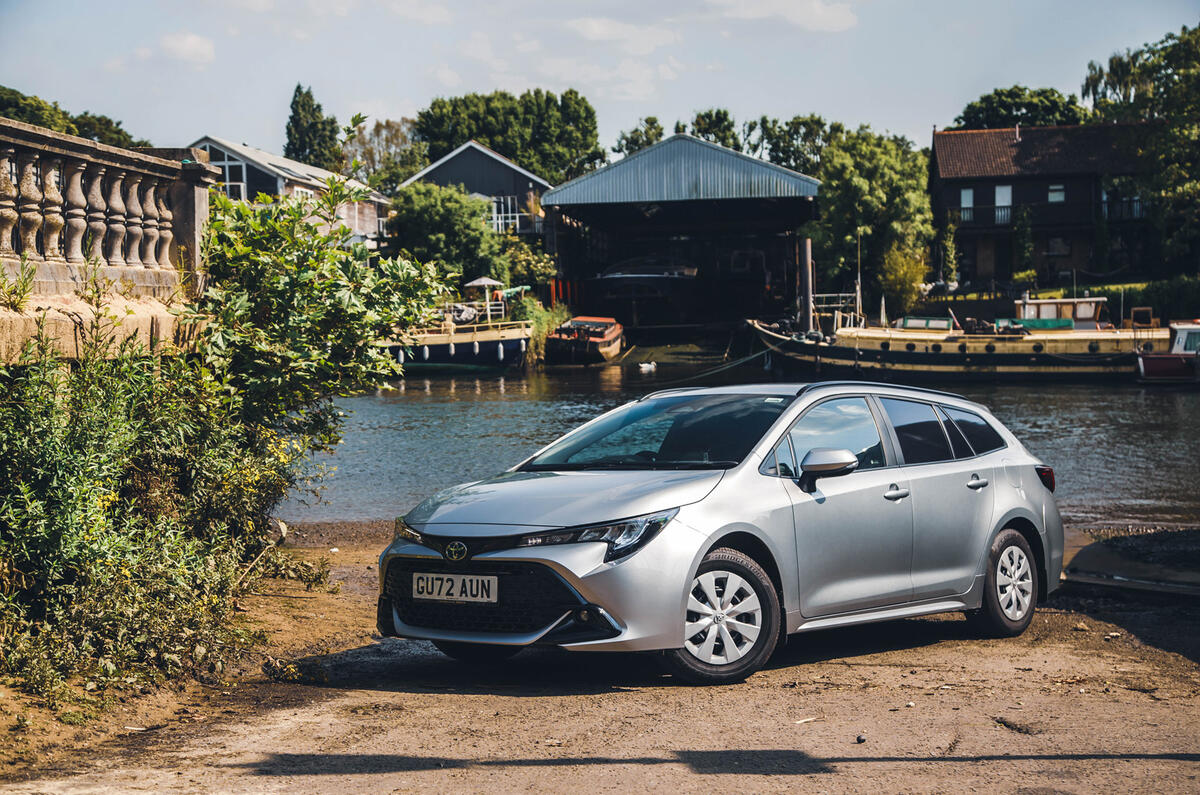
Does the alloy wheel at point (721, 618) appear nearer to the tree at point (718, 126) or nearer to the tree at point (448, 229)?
the tree at point (448, 229)

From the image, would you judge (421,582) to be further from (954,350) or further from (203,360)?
(954,350)

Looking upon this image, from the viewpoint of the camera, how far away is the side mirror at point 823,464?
621 centimetres

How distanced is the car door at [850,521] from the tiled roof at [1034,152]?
64.0 m

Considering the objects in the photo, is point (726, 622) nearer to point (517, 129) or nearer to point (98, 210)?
point (98, 210)

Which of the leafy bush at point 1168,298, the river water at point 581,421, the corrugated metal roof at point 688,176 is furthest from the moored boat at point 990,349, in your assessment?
the corrugated metal roof at point 688,176

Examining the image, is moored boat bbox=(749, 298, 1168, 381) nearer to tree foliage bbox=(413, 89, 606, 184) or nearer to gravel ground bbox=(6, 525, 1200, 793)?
gravel ground bbox=(6, 525, 1200, 793)

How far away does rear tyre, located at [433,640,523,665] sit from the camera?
6162 mm

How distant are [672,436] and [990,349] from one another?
39.7 metres

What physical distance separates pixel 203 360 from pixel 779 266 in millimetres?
63039

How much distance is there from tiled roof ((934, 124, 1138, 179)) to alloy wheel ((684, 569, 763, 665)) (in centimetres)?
6536

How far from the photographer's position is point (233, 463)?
7.58 meters

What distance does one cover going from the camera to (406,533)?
6043 mm

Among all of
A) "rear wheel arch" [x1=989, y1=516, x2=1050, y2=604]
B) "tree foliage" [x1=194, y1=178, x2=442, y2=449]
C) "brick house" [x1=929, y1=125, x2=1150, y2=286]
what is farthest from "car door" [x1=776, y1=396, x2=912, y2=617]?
"brick house" [x1=929, y1=125, x2=1150, y2=286]

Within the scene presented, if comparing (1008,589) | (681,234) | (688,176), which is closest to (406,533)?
(1008,589)
